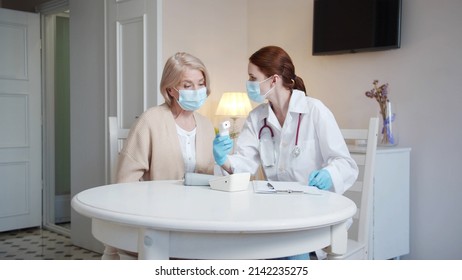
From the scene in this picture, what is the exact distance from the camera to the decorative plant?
3.01 meters

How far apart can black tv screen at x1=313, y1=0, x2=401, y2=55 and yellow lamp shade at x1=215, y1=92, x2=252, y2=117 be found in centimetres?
60

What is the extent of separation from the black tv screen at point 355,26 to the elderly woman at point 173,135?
1.39m

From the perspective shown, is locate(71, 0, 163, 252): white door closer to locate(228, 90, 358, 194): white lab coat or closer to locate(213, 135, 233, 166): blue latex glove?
locate(228, 90, 358, 194): white lab coat

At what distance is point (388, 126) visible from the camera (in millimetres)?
3006

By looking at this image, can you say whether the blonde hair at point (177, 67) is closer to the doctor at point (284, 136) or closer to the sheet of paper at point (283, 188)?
the doctor at point (284, 136)

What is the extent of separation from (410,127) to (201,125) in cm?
145

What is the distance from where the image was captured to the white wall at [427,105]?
9.18ft

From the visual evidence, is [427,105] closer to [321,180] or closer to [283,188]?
[321,180]

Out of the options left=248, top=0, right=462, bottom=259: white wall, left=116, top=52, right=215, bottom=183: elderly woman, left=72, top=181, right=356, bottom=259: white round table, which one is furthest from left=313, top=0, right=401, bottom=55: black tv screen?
left=72, top=181, right=356, bottom=259: white round table

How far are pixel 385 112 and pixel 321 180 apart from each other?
146 cm

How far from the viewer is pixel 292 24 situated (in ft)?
12.1

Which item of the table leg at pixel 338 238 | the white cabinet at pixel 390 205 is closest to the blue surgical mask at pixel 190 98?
the table leg at pixel 338 238

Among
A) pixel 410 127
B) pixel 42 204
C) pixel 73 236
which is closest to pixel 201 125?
pixel 410 127
